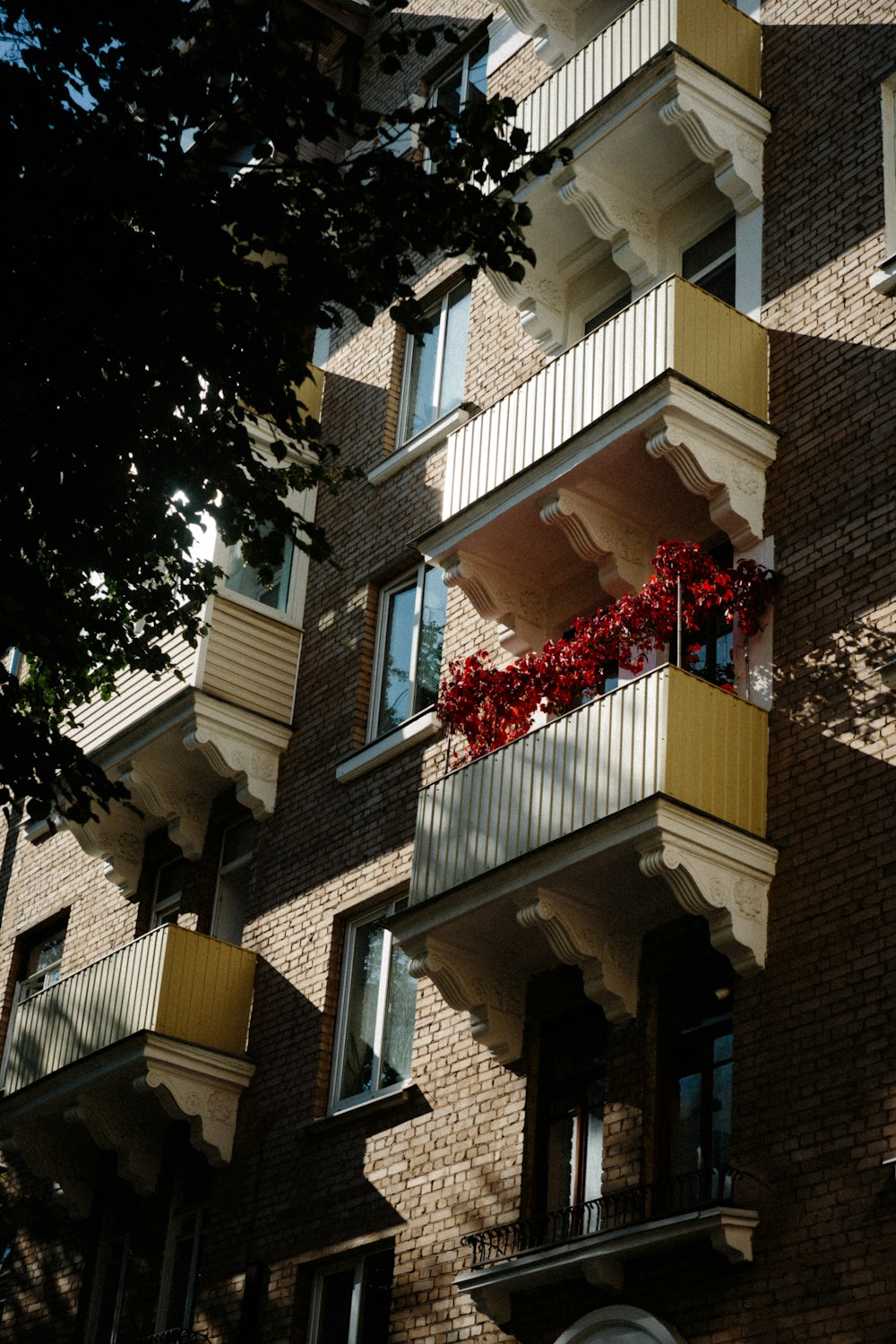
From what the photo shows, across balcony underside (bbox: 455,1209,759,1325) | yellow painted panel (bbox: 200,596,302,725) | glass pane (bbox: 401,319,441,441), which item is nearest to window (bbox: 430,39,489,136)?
glass pane (bbox: 401,319,441,441)

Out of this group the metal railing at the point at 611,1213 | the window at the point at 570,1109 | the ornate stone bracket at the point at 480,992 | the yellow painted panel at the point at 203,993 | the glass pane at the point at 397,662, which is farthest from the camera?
the glass pane at the point at 397,662

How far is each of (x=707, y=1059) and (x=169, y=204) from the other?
676cm

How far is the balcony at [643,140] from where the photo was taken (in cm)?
1599

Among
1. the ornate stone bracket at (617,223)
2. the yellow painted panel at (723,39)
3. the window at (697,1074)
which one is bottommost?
the window at (697,1074)

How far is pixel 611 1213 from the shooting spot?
12766 mm

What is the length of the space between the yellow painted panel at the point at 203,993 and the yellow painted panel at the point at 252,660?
8.38 ft

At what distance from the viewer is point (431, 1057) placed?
50.5 ft

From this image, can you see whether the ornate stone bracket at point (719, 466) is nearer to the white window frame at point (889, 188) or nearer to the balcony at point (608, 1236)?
the white window frame at point (889, 188)

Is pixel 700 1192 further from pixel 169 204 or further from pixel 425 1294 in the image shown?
pixel 169 204

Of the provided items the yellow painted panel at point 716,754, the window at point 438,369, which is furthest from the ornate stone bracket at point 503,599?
the window at point 438,369

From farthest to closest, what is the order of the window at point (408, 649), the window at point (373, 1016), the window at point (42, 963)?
1. the window at point (42, 963)
2. the window at point (408, 649)
3. the window at point (373, 1016)

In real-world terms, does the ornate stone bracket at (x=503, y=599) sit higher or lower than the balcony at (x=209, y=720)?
lower

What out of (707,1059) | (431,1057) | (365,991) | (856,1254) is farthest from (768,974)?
(365,991)

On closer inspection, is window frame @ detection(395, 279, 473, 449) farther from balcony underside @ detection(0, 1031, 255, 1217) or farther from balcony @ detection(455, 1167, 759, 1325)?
balcony @ detection(455, 1167, 759, 1325)
